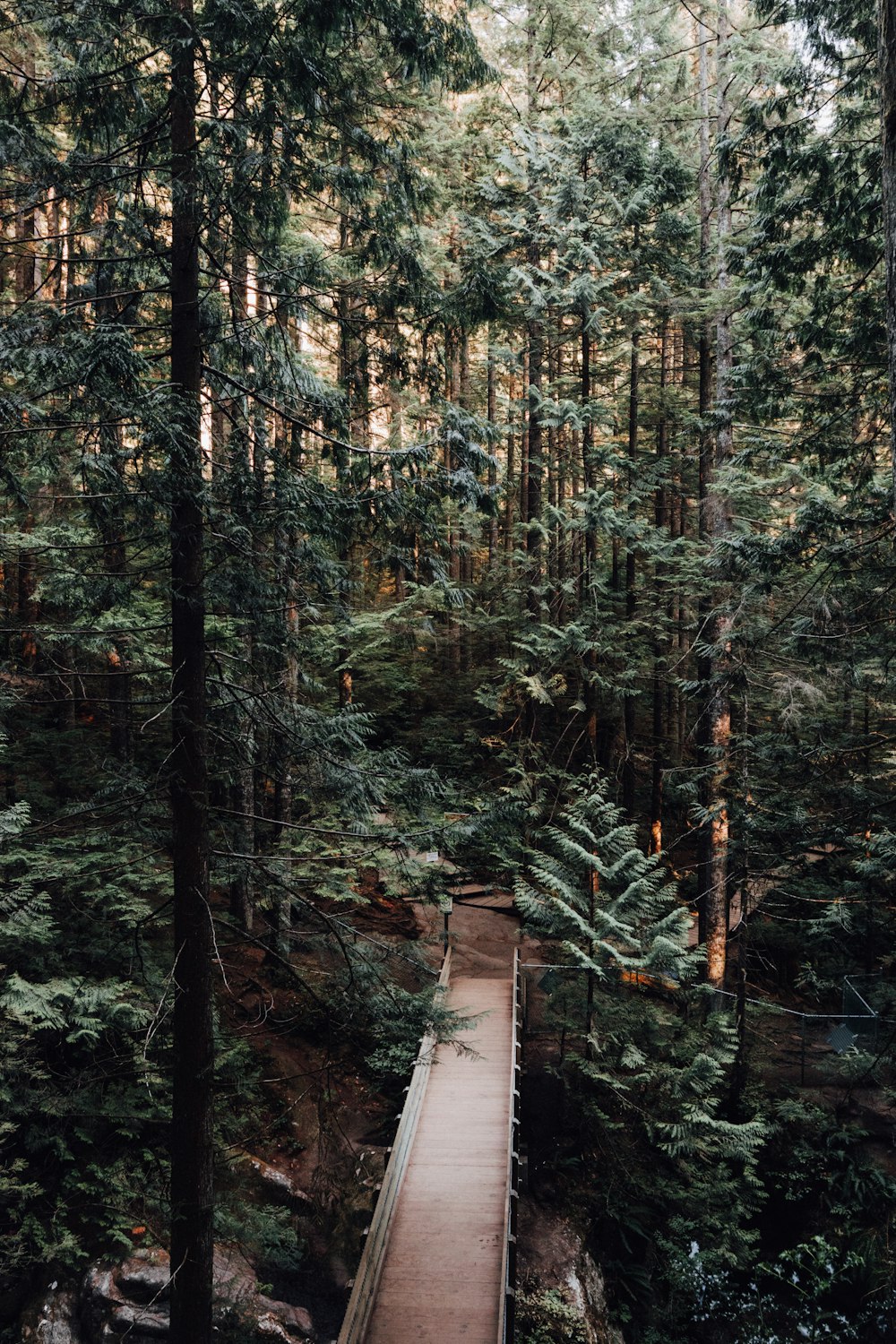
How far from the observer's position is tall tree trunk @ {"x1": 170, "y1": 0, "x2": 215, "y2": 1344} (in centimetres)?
524

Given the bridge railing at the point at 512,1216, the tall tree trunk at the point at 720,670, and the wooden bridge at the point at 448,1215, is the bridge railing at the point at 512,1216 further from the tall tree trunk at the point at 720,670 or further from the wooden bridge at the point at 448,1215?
the tall tree trunk at the point at 720,670

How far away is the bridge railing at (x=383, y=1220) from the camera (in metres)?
6.23

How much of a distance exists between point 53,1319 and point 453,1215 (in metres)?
4.06

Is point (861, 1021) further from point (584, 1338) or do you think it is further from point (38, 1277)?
point (38, 1277)

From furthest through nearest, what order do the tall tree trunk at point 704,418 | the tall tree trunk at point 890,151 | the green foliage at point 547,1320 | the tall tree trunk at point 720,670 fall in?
1. the tall tree trunk at point 704,418
2. the tall tree trunk at point 720,670
3. the green foliage at point 547,1320
4. the tall tree trunk at point 890,151

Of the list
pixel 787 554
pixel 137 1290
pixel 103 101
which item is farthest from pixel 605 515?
pixel 137 1290

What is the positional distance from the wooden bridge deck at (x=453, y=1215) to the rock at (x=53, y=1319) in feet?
10.2

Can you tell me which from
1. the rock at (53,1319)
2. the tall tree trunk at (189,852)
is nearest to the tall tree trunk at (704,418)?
the tall tree trunk at (189,852)

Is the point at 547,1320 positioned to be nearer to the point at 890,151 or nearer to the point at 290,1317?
the point at 290,1317

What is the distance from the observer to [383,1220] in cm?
750

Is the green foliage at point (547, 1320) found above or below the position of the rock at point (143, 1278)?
below

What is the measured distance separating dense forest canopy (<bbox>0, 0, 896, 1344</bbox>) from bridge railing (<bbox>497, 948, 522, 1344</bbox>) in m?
0.96

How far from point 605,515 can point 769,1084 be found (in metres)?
10.4

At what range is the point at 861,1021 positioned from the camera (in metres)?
12.5
